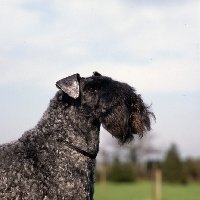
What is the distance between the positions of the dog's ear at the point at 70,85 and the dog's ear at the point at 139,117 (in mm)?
764

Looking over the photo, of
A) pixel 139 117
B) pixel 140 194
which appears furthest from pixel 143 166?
pixel 139 117

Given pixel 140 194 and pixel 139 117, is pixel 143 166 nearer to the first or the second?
pixel 140 194

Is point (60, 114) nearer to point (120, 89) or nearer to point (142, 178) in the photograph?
point (120, 89)

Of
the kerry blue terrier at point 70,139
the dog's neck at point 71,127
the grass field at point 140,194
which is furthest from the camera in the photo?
the grass field at point 140,194

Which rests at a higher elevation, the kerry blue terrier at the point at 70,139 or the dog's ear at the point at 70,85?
the dog's ear at the point at 70,85

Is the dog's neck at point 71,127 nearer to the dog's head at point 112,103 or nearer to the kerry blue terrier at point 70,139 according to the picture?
the kerry blue terrier at point 70,139

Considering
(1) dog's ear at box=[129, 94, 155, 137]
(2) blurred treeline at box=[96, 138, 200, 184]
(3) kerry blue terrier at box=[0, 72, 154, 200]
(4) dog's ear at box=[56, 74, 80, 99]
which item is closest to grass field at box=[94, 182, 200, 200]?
(2) blurred treeline at box=[96, 138, 200, 184]

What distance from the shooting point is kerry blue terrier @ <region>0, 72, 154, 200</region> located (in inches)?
212

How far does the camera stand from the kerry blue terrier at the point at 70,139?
5387 mm

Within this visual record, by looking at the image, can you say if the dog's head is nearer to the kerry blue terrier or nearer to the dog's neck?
the kerry blue terrier

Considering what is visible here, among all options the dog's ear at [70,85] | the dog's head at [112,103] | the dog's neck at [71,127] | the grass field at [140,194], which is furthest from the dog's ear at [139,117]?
the grass field at [140,194]

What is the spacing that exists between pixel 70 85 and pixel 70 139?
0.70 metres

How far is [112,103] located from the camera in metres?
5.64

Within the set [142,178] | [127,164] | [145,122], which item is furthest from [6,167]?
[142,178]
